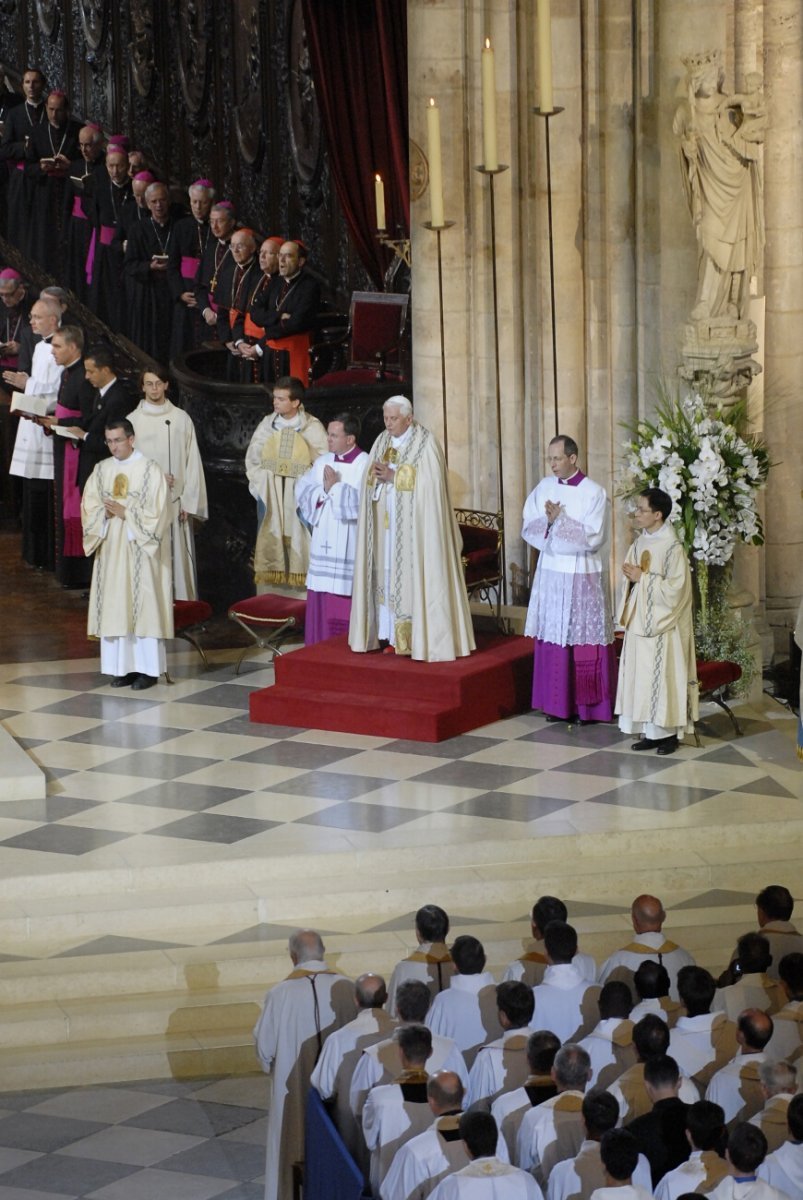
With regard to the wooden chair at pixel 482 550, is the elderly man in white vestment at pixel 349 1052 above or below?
below

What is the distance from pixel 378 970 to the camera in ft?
29.9

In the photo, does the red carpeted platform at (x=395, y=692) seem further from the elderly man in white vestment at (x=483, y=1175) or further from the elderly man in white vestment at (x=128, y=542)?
the elderly man in white vestment at (x=483, y=1175)

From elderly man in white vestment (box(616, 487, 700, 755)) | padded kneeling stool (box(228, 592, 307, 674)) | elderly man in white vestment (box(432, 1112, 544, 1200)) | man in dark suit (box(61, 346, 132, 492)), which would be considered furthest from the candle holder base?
elderly man in white vestment (box(432, 1112, 544, 1200))

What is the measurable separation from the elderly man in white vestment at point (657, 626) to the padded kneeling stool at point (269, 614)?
7.47 feet

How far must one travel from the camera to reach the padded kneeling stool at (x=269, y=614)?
1263cm

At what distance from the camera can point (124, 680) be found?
41.8 ft

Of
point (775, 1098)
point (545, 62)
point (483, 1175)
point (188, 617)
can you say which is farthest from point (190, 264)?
point (483, 1175)

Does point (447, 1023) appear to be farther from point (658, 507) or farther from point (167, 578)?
point (167, 578)

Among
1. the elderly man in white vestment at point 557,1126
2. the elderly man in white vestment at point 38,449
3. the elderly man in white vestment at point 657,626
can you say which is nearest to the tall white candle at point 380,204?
the elderly man in white vestment at point 38,449

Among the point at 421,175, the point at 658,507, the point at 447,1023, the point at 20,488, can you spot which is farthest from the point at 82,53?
the point at 447,1023

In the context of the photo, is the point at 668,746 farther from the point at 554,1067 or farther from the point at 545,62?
the point at 554,1067

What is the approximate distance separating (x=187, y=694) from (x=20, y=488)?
231 inches

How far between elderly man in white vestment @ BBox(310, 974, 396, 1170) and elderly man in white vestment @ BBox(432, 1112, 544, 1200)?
86 centimetres

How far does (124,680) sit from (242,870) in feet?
10.7
